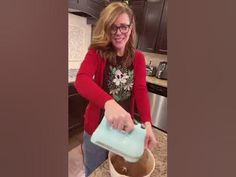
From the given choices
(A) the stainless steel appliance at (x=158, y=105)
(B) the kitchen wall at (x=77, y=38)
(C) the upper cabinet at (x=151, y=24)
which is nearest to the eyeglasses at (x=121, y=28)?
(A) the stainless steel appliance at (x=158, y=105)

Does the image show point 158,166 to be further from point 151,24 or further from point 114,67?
point 151,24

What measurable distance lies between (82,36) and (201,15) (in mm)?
3341

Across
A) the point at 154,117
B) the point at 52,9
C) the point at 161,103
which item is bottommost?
the point at 154,117

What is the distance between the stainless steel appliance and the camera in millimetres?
2385

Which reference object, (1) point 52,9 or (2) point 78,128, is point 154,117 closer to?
(2) point 78,128

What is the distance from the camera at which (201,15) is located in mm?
173

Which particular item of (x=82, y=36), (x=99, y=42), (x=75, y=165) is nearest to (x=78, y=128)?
(x=75, y=165)

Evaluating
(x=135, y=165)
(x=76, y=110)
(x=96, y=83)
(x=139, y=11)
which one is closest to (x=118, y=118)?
(x=135, y=165)

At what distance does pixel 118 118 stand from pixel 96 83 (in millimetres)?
428

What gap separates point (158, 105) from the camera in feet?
8.05

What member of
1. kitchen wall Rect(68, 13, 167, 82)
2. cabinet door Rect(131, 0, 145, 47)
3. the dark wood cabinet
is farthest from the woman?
kitchen wall Rect(68, 13, 167, 82)

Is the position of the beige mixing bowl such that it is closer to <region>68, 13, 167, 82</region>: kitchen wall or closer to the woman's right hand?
the woman's right hand

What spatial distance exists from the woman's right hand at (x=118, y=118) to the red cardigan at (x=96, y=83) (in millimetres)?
190

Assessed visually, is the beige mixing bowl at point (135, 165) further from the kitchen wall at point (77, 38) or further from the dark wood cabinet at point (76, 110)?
the kitchen wall at point (77, 38)
